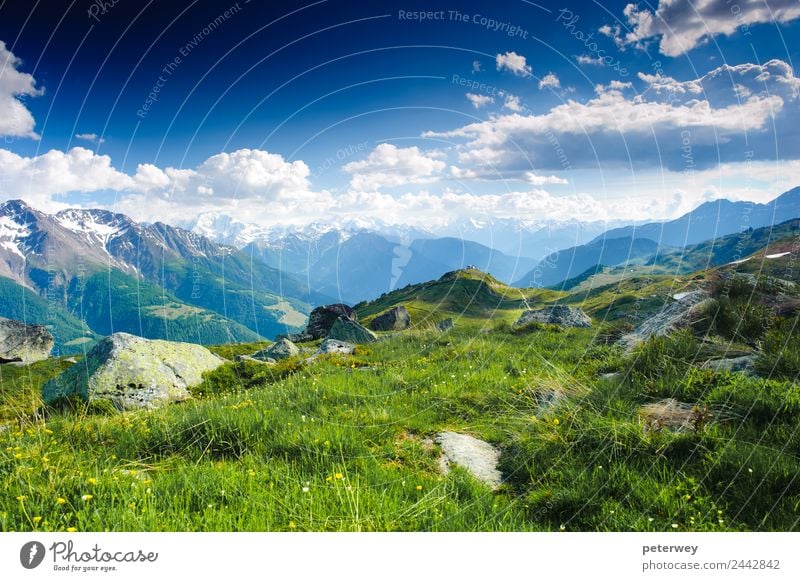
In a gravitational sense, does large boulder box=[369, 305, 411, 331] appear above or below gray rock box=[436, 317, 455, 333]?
below

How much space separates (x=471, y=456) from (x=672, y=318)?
7580mm

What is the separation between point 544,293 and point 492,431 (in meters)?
203

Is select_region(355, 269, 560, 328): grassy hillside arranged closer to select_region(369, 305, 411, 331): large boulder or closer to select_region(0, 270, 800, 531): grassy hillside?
select_region(369, 305, 411, 331): large boulder

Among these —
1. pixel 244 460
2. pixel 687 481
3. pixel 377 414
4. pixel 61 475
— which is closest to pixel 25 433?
pixel 61 475

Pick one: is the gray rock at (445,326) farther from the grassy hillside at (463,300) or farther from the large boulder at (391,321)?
the grassy hillside at (463,300)

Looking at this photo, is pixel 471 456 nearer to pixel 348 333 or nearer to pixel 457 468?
pixel 457 468

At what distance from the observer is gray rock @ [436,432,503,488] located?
5609 mm

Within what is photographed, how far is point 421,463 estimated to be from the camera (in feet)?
19.0

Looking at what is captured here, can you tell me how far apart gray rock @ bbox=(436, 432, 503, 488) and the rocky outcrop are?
5180mm

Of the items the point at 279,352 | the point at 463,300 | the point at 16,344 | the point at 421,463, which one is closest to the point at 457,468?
the point at 421,463

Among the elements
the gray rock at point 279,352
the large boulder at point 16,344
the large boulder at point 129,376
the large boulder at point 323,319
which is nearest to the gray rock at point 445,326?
the large boulder at point 129,376

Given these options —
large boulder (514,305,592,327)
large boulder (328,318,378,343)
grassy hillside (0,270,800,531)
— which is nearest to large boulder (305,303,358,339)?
large boulder (328,318,378,343)

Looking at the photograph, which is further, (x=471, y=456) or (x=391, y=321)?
(x=391, y=321)
